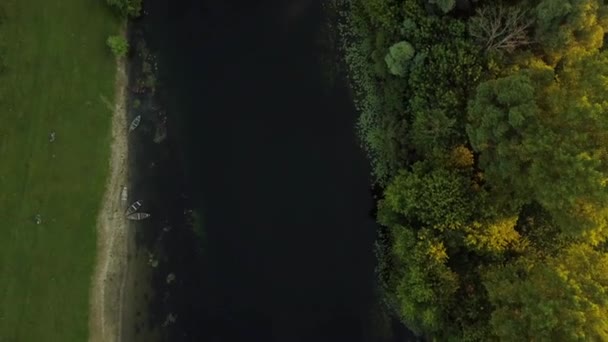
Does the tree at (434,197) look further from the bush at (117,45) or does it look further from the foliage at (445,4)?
the bush at (117,45)

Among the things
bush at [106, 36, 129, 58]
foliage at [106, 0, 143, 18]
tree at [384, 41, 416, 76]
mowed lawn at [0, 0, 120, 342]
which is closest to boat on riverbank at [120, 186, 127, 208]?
mowed lawn at [0, 0, 120, 342]

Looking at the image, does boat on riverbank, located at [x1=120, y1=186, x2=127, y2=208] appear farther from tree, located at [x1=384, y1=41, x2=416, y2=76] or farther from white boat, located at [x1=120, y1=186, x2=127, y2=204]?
tree, located at [x1=384, y1=41, x2=416, y2=76]

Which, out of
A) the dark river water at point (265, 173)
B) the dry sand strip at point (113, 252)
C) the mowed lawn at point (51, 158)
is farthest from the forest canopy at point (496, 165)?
the mowed lawn at point (51, 158)

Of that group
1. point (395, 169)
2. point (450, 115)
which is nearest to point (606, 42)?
point (450, 115)

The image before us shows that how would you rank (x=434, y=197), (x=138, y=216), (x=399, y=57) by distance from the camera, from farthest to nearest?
(x=138, y=216), (x=399, y=57), (x=434, y=197)

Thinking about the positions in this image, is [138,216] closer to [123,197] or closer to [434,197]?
[123,197]

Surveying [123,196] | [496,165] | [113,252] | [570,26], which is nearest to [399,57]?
[496,165]
